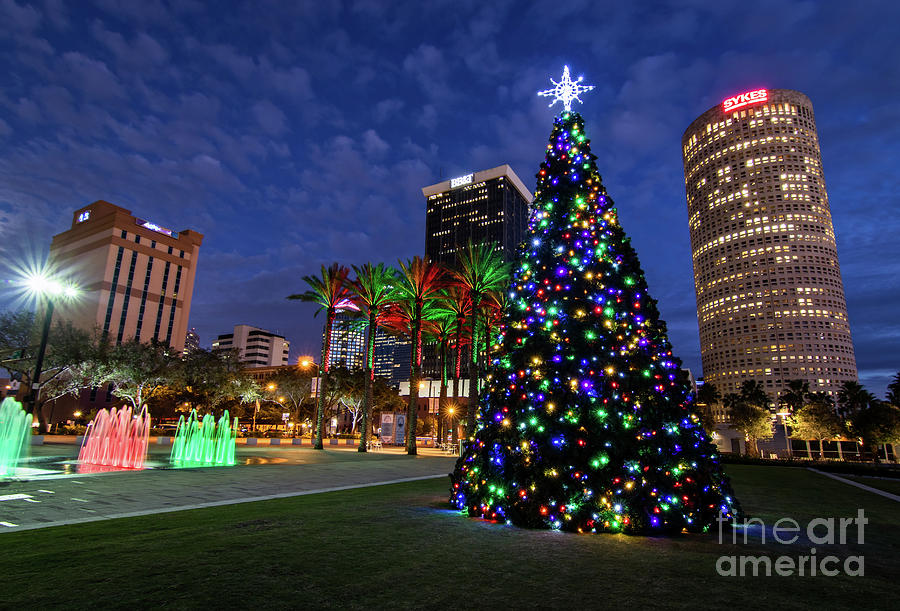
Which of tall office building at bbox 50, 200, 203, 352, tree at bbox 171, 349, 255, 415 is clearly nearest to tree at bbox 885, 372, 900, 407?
tree at bbox 171, 349, 255, 415

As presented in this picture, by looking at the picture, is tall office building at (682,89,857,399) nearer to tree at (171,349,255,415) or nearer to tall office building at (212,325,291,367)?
tree at (171,349,255,415)

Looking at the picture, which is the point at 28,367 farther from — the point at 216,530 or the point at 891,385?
the point at 891,385

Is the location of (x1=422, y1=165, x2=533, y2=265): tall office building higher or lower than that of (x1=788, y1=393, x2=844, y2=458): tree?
higher

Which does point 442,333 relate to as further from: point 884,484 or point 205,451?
point 884,484

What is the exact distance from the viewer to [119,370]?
37.3m

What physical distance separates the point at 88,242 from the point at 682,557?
120m

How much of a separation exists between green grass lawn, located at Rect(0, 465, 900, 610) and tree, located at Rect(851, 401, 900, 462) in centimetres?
6381

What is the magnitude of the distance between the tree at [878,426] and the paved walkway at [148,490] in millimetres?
63929

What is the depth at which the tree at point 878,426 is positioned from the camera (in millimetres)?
52625

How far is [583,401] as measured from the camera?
25.2 feet

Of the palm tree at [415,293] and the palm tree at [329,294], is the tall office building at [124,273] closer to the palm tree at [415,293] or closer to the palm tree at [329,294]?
the palm tree at [329,294]

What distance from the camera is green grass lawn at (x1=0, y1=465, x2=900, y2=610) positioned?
155 inches

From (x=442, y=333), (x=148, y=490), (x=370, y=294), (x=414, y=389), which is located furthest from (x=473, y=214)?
(x=148, y=490)

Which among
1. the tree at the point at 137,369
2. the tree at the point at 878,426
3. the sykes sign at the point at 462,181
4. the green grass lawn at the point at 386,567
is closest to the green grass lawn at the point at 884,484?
the green grass lawn at the point at 386,567
